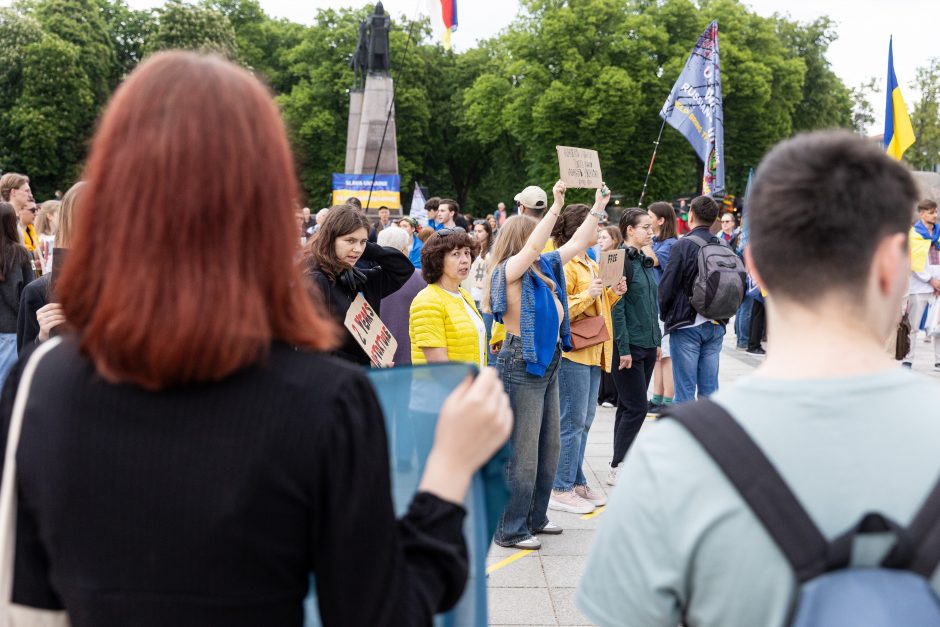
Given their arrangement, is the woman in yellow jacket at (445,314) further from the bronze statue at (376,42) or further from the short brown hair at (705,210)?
the bronze statue at (376,42)

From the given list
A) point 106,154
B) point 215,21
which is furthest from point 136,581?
point 215,21

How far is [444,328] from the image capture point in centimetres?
510

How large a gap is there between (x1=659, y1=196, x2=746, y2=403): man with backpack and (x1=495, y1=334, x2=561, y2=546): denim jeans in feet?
6.42

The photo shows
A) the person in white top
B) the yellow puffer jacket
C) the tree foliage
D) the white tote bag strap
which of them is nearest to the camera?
the white tote bag strap

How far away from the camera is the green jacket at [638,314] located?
6.64 metres

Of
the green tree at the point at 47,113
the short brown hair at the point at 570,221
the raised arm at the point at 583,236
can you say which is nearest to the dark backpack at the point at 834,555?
the raised arm at the point at 583,236

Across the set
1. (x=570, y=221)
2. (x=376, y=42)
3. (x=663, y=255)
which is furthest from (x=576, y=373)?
(x=376, y=42)

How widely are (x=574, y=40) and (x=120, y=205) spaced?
39.1 meters

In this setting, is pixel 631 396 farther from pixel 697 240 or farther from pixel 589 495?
pixel 697 240

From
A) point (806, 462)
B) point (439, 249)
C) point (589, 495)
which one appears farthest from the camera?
point (589, 495)

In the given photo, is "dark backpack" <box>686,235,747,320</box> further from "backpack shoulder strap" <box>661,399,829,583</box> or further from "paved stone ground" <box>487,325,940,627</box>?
"backpack shoulder strap" <box>661,399,829,583</box>

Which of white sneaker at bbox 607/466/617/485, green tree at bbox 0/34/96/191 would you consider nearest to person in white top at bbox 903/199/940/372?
white sneaker at bbox 607/466/617/485

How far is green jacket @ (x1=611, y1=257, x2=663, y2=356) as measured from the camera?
6.64 m

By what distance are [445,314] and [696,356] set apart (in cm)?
266
